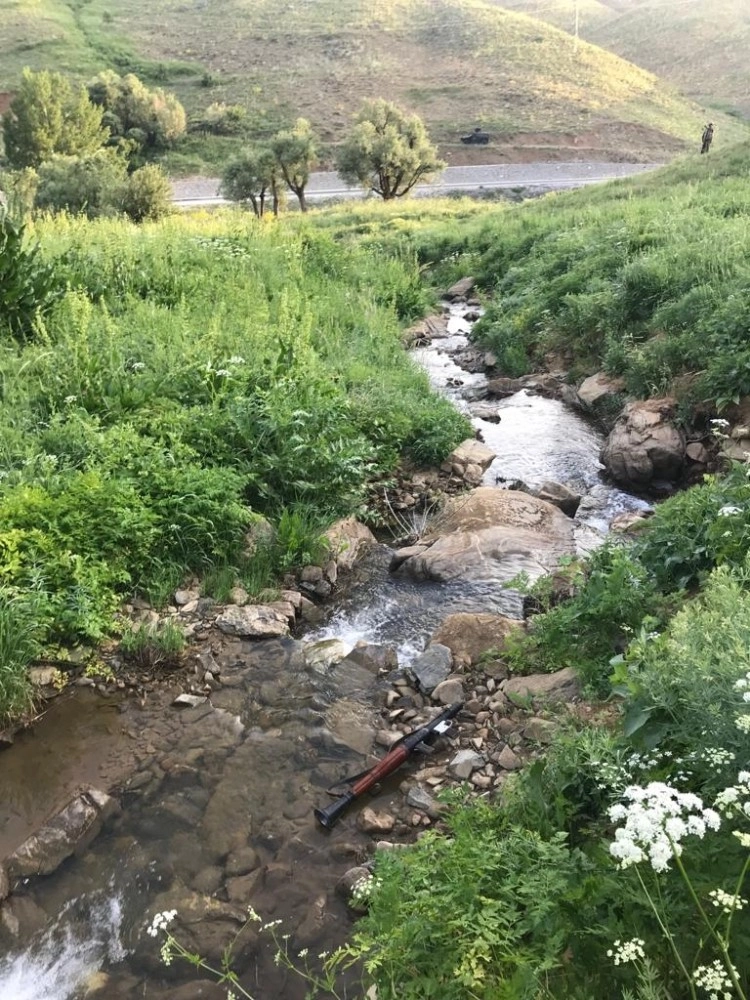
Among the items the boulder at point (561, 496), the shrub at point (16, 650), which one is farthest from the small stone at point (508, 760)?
the boulder at point (561, 496)

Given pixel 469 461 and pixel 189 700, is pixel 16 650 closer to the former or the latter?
pixel 189 700

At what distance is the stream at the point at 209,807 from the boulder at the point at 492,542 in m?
0.30

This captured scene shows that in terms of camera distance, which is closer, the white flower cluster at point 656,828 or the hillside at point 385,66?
the white flower cluster at point 656,828

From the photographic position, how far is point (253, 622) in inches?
223

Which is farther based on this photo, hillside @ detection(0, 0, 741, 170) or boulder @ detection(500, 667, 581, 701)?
hillside @ detection(0, 0, 741, 170)

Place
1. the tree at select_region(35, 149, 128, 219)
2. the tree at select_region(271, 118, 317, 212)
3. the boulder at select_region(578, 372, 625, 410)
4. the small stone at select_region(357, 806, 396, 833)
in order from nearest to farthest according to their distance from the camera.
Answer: the small stone at select_region(357, 806, 396, 833), the boulder at select_region(578, 372, 625, 410), the tree at select_region(35, 149, 128, 219), the tree at select_region(271, 118, 317, 212)

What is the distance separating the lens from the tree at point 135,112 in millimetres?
59688

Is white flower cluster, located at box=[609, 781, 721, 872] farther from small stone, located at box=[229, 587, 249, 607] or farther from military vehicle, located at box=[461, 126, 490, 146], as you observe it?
military vehicle, located at box=[461, 126, 490, 146]

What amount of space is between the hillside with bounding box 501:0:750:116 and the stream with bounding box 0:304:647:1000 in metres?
100

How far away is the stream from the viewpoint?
3.34 metres

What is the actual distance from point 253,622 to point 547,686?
7.67ft

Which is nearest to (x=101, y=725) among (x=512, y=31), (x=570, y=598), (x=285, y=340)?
(x=570, y=598)

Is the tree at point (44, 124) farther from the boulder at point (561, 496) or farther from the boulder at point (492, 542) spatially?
the boulder at point (492, 542)

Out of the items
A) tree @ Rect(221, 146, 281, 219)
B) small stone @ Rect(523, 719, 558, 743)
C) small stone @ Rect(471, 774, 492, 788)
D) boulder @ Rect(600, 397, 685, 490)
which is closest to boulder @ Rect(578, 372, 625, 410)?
boulder @ Rect(600, 397, 685, 490)
